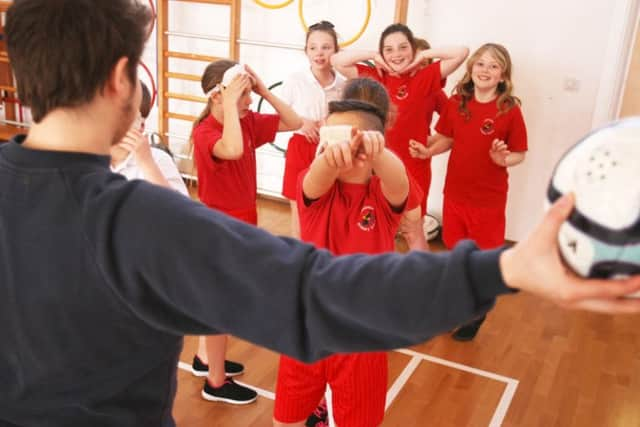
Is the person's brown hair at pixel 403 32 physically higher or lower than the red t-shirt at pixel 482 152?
→ higher

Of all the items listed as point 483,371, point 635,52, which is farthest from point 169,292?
point 635,52

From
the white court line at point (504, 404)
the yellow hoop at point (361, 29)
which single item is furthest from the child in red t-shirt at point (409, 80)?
the white court line at point (504, 404)

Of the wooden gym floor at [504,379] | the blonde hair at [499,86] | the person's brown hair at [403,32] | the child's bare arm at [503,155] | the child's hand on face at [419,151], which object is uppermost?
the person's brown hair at [403,32]

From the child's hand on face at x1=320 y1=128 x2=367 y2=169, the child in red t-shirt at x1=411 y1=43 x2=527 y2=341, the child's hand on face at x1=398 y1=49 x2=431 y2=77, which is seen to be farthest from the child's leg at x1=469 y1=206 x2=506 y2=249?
the child's hand on face at x1=320 y1=128 x2=367 y2=169

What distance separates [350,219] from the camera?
1.78m

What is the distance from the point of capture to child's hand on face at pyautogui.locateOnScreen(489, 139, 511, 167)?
3.00 m

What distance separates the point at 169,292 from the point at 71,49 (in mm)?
373

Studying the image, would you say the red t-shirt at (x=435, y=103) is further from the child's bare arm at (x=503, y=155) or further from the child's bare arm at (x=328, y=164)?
the child's bare arm at (x=328, y=164)

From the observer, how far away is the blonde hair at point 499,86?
3.17m

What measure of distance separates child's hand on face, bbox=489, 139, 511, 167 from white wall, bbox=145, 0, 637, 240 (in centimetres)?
135

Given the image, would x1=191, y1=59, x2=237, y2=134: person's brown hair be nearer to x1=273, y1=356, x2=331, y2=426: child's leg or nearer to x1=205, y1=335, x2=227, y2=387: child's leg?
x1=205, y1=335, x2=227, y2=387: child's leg

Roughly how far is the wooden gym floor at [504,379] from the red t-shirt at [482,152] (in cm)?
74

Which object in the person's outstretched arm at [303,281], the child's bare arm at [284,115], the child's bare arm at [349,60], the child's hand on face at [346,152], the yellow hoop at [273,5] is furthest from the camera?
the yellow hoop at [273,5]

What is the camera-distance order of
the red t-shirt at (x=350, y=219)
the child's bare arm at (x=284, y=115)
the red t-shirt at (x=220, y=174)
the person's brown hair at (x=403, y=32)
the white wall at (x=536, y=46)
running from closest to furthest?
the red t-shirt at (x=350, y=219)
the red t-shirt at (x=220, y=174)
the child's bare arm at (x=284, y=115)
the person's brown hair at (x=403, y=32)
the white wall at (x=536, y=46)
